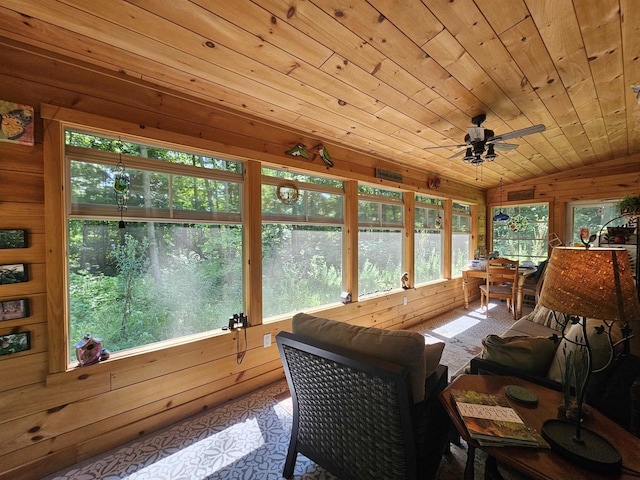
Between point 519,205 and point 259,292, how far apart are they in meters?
5.81

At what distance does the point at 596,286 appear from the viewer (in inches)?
37.6

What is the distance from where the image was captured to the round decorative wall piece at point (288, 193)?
2602 millimetres

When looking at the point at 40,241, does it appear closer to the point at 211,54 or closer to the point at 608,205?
the point at 211,54

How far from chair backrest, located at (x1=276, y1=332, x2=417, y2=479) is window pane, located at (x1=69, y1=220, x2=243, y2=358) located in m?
1.11

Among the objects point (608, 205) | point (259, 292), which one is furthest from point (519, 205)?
point (259, 292)

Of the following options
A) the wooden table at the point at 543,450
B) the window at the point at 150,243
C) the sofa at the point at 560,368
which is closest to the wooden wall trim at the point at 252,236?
the window at the point at 150,243

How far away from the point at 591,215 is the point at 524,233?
3.37ft

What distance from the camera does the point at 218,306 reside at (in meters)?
2.29

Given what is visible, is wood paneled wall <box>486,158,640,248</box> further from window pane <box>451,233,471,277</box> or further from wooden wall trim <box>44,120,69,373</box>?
wooden wall trim <box>44,120,69,373</box>

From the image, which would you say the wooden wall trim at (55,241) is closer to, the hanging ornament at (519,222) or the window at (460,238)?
the window at (460,238)

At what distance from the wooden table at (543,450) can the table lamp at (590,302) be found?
39 millimetres

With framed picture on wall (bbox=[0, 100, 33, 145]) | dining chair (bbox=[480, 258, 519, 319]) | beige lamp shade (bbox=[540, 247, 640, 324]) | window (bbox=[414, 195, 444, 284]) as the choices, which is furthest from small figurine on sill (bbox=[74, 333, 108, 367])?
dining chair (bbox=[480, 258, 519, 319])

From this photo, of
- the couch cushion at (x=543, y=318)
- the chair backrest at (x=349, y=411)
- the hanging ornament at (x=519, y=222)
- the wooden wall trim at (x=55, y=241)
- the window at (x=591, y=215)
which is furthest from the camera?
the hanging ornament at (x=519, y=222)

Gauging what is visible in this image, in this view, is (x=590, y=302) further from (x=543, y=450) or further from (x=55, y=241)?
(x=55, y=241)
